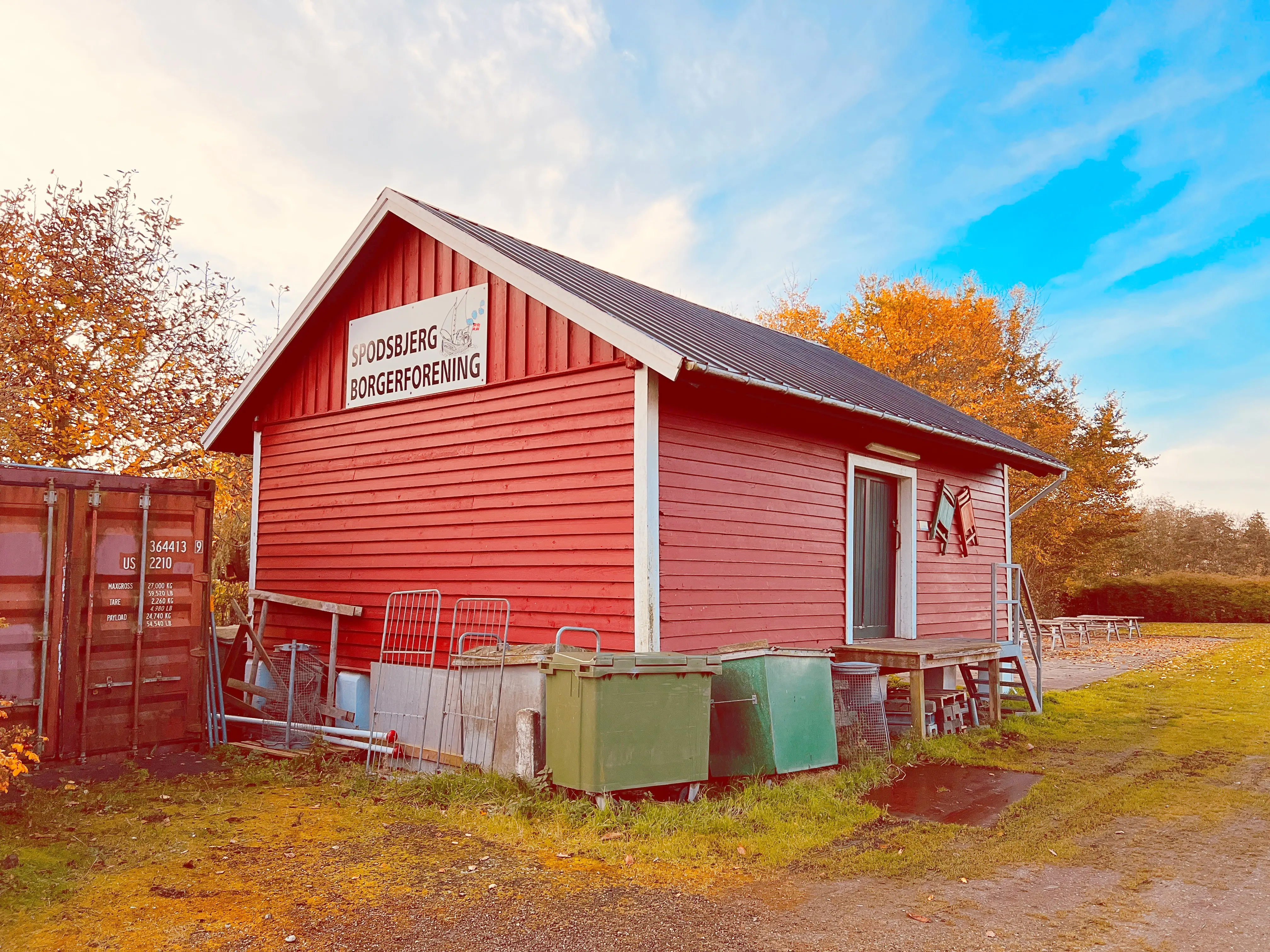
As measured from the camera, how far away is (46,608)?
270 inches

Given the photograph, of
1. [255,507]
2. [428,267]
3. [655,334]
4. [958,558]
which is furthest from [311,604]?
[958,558]

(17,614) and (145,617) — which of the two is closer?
(17,614)

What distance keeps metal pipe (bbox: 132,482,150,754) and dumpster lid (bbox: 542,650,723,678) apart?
368 cm

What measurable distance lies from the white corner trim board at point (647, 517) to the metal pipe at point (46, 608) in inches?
179

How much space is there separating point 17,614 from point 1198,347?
2636 centimetres

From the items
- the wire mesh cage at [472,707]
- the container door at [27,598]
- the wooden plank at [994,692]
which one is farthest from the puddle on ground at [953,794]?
the container door at [27,598]

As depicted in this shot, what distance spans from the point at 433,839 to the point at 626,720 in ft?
4.64

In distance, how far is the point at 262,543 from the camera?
1121 cm

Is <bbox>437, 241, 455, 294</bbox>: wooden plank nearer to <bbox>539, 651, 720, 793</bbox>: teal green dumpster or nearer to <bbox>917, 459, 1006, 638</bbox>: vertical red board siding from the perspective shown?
<bbox>539, 651, 720, 793</bbox>: teal green dumpster

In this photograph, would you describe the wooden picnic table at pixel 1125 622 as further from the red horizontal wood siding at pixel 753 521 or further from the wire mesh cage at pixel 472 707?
the wire mesh cage at pixel 472 707

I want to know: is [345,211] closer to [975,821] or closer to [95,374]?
[95,374]

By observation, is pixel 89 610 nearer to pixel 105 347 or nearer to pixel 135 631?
pixel 135 631

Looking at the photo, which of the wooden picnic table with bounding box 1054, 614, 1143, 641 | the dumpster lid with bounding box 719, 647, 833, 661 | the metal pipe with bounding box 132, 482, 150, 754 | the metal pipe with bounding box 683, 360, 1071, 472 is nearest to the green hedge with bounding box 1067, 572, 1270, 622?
the wooden picnic table with bounding box 1054, 614, 1143, 641

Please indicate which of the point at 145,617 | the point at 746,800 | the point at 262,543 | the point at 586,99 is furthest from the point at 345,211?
the point at 746,800
